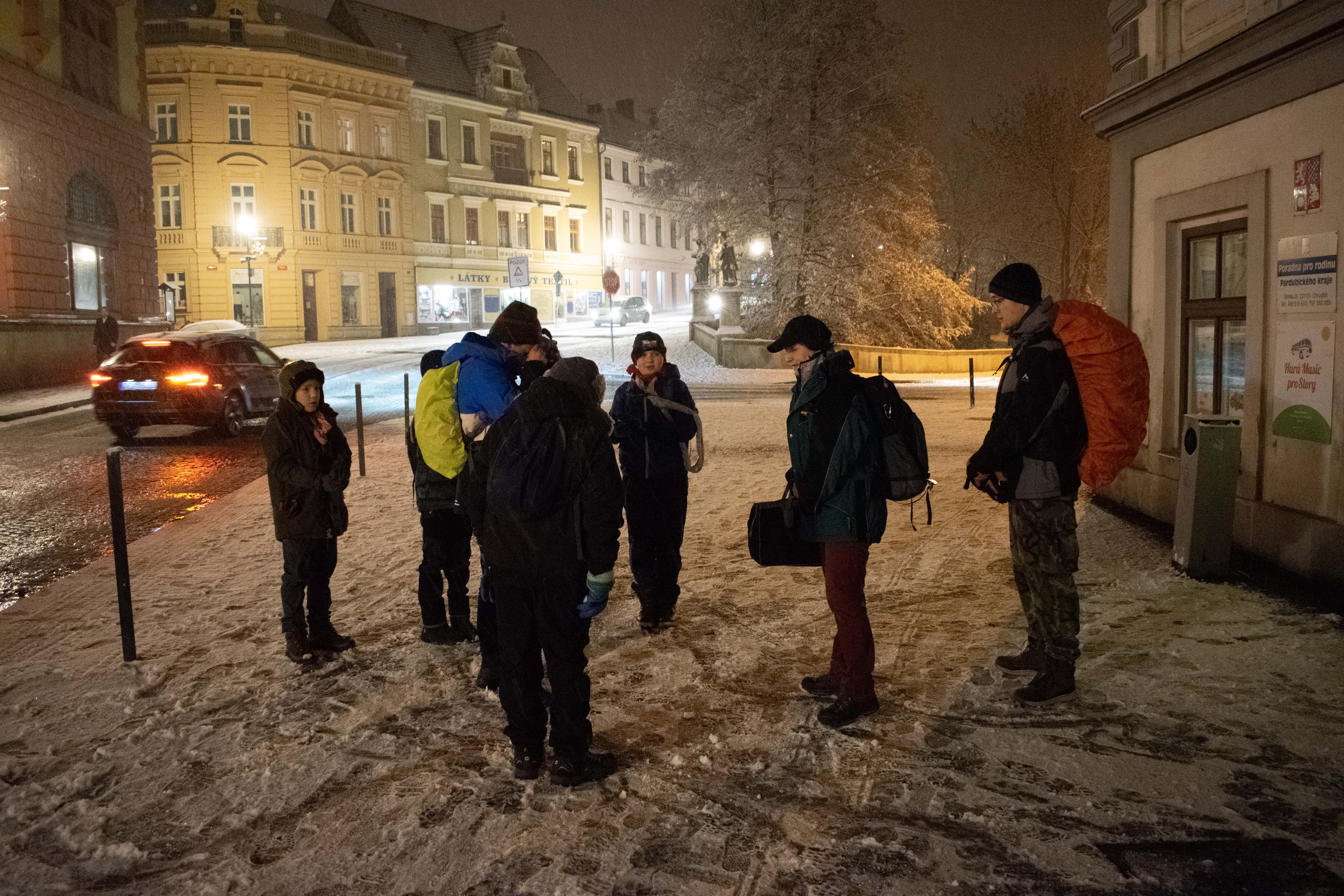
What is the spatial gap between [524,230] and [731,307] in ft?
87.8

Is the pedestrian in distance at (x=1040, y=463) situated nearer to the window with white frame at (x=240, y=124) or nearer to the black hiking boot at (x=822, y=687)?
the black hiking boot at (x=822, y=687)

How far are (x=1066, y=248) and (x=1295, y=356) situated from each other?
114ft

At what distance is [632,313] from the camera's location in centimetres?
5622

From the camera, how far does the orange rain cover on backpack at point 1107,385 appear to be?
4.41 metres

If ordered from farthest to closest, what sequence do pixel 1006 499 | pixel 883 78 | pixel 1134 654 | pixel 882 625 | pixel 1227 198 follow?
pixel 883 78 < pixel 1227 198 < pixel 882 625 < pixel 1134 654 < pixel 1006 499

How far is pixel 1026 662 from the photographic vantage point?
4.96m

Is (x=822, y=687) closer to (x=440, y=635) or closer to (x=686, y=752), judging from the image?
(x=686, y=752)

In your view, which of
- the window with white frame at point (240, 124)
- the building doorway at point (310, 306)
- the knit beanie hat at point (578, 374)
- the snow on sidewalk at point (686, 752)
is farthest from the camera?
the building doorway at point (310, 306)

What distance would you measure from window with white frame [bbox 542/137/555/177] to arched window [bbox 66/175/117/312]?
30790 millimetres

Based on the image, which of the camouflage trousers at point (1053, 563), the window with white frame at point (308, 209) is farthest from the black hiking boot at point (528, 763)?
the window with white frame at point (308, 209)

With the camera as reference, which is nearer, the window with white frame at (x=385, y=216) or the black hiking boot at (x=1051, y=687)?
the black hiking boot at (x=1051, y=687)

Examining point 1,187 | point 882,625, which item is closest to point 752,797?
point 882,625

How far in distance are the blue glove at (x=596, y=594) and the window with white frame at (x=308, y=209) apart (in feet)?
150

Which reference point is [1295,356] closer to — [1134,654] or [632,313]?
[1134,654]
